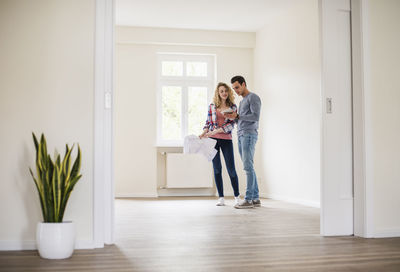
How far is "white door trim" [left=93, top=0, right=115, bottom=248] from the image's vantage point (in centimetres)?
272

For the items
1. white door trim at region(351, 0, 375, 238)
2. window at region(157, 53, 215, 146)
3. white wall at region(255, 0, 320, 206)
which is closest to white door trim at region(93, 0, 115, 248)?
white door trim at region(351, 0, 375, 238)

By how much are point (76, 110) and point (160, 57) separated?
13.6 ft

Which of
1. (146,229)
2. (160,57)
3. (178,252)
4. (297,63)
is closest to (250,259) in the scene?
(178,252)

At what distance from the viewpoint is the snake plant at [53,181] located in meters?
2.46

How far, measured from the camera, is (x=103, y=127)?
2756 millimetres

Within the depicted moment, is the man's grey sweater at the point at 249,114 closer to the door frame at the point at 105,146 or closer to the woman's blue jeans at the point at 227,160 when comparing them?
the woman's blue jeans at the point at 227,160

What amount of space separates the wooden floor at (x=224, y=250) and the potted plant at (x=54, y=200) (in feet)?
0.24

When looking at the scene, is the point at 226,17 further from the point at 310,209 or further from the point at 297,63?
the point at 310,209

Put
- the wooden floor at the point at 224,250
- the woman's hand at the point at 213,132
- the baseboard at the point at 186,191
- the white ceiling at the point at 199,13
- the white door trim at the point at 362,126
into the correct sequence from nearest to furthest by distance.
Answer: the wooden floor at the point at 224,250 → the white door trim at the point at 362,126 → the woman's hand at the point at 213,132 → the white ceiling at the point at 199,13 → the baseboard at the point at 186,191

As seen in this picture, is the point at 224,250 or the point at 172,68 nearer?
the point at 224,250

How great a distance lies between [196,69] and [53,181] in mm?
4666

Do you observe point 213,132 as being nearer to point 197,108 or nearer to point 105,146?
point 197,108

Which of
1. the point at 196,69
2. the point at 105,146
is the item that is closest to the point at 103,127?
the point at 105,146

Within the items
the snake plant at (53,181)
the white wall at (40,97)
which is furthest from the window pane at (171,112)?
the snake plant at (53,181)
